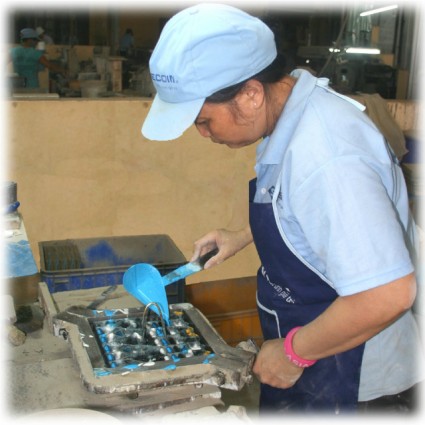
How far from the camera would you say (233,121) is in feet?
3.68

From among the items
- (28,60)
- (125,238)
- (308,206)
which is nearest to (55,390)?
(308,206)

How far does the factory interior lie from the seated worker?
297 millimetres

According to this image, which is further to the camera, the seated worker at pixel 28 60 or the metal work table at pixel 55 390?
the seated worker at pixel 28 60

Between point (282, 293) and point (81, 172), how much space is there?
79.1 inches

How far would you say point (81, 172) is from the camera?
3.02 metres

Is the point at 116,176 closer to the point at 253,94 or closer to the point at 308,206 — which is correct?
the point at 253,94

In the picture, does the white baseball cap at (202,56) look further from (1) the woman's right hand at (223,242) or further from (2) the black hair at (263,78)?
(1) the woman's right hand at (223,242)

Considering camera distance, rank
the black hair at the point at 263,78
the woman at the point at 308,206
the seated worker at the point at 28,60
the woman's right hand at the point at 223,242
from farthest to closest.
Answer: the seated worker at the point at 28,60, the woman's right hand at the point at 223,242, the black hair at the point at 263,78, the woman at the point at 308,206

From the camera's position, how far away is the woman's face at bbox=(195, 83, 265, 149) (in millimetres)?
1103

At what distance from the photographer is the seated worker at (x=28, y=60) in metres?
5.71

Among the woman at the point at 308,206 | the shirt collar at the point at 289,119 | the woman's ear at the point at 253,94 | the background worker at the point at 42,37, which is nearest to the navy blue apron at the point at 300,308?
the woman at the point at 308,206

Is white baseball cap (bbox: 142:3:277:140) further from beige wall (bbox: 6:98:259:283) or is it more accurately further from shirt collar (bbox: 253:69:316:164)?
beige wall (bbox: 6:98:259:283)

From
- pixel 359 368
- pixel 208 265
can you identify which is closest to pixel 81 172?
pixel 208 265

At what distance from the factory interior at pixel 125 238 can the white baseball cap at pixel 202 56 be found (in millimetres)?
473
